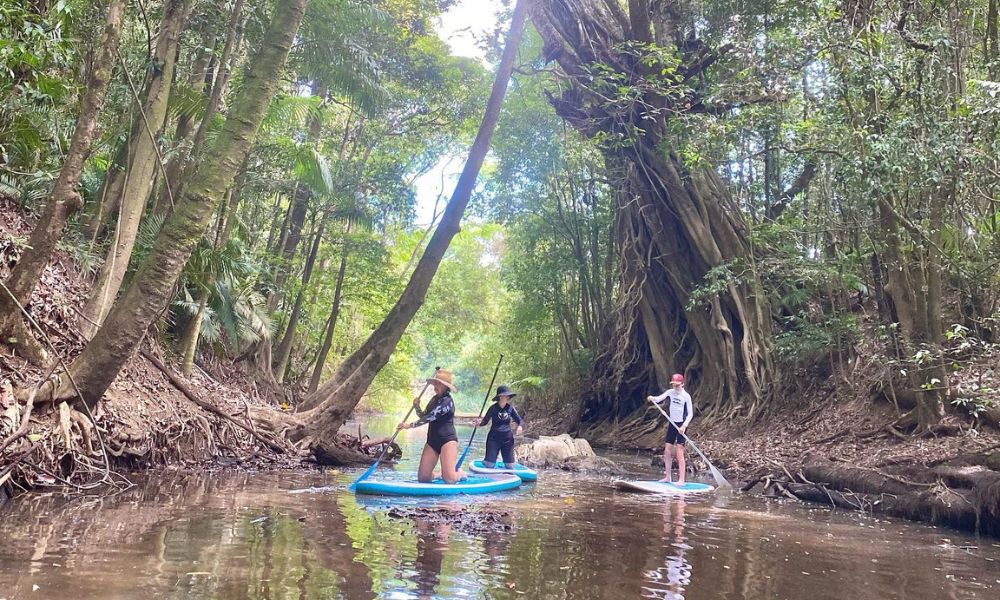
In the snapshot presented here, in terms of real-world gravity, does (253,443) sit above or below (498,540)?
above

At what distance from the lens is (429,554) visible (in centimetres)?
451

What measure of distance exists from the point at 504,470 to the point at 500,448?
68 cm

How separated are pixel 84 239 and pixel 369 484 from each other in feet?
18.5

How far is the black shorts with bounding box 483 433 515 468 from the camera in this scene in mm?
10398

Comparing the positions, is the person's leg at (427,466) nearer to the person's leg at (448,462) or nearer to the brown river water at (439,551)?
the person's leg at (448,462)

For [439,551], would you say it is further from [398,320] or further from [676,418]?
[676,418]

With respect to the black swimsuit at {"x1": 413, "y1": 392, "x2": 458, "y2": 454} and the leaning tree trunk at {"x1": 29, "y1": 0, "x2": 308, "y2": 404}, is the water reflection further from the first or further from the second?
the leaning tree trunk at {"x1": 29, "y1": 0, "x2": 308, "y2": 404}

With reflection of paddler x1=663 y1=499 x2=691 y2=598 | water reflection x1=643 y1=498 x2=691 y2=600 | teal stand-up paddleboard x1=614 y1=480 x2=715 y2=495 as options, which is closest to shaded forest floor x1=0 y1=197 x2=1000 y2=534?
teal stand-up paddleboard x1=614 y1=480 x2=715 y2=495

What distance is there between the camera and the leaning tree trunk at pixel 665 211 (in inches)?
559

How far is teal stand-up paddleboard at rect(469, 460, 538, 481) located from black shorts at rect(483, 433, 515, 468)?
0.34 ft

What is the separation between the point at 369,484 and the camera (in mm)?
7293

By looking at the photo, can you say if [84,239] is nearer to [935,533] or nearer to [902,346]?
[935,533]

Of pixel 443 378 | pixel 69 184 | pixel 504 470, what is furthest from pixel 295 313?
pixel 69 184

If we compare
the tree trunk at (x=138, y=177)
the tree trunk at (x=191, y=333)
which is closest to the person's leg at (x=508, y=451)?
the tree trunk at (x=191, y=333)
